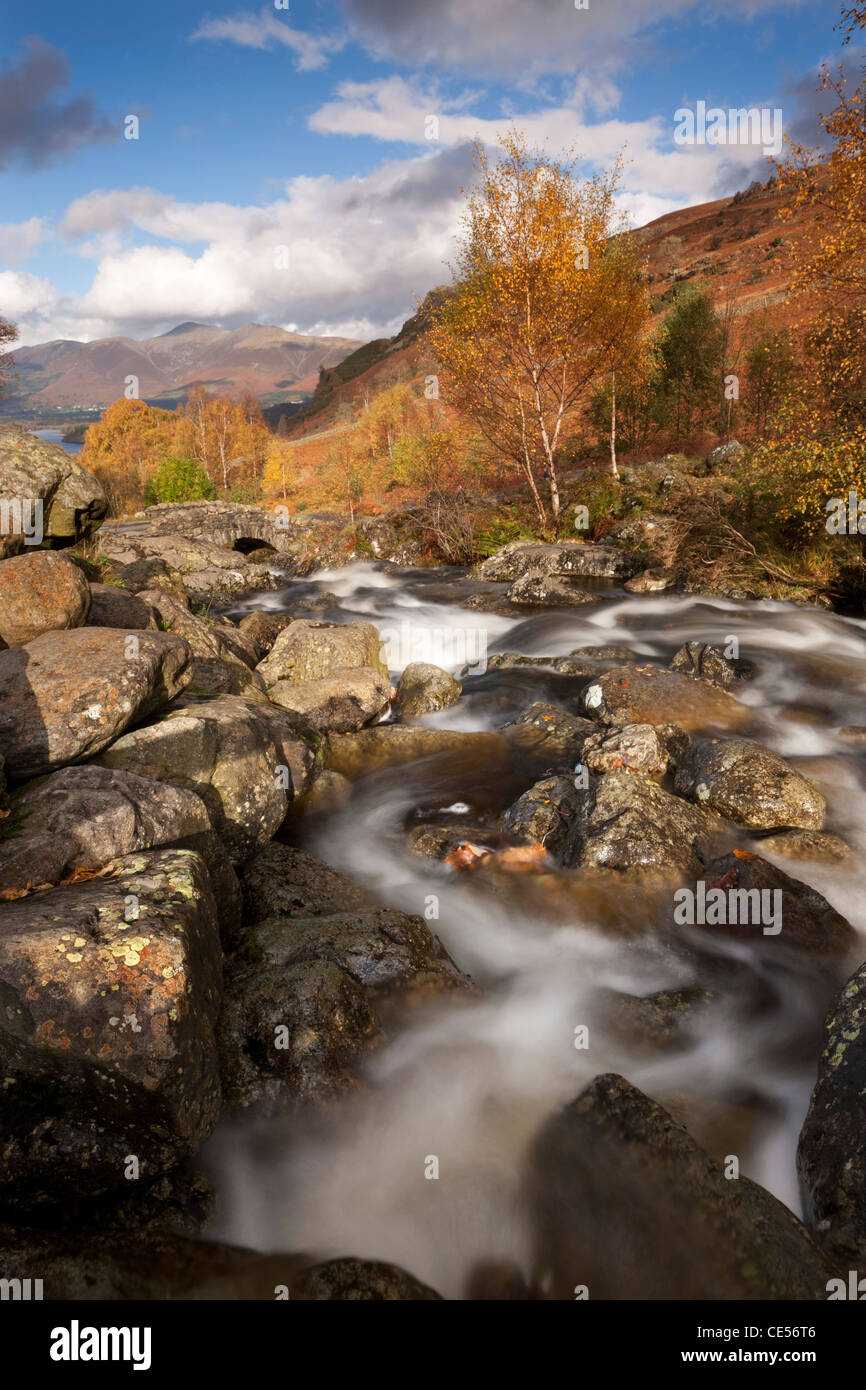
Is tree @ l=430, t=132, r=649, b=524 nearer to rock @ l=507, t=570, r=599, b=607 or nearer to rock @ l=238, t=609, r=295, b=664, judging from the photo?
rock @ l=507, t=570, r=599, b=607

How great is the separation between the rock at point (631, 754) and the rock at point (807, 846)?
186 centimetres

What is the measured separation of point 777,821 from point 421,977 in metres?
5.27

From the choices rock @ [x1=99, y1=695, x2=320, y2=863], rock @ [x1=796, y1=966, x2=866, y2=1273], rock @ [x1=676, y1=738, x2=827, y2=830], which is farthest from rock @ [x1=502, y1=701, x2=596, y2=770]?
rock @ [x1=796, y1=966, x2=866, y2=1273]

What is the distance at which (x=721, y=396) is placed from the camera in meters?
40.5

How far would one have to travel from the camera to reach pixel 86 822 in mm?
5629

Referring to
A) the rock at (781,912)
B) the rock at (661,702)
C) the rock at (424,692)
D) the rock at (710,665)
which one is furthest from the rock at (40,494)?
the rock at (710,665)

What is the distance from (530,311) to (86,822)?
2479 centimetres

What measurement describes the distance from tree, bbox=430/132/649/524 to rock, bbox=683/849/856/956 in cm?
2243

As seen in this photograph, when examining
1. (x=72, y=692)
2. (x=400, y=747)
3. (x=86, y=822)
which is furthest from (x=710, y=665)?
(x=86, y=822)

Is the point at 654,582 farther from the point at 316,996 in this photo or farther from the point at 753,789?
the point at 316,996

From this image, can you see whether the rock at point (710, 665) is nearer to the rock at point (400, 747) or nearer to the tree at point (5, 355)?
the rock at point (400, 747)

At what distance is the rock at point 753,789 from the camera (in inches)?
340

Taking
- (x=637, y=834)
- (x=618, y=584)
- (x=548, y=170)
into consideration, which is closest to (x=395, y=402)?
(x=548, y=170)
